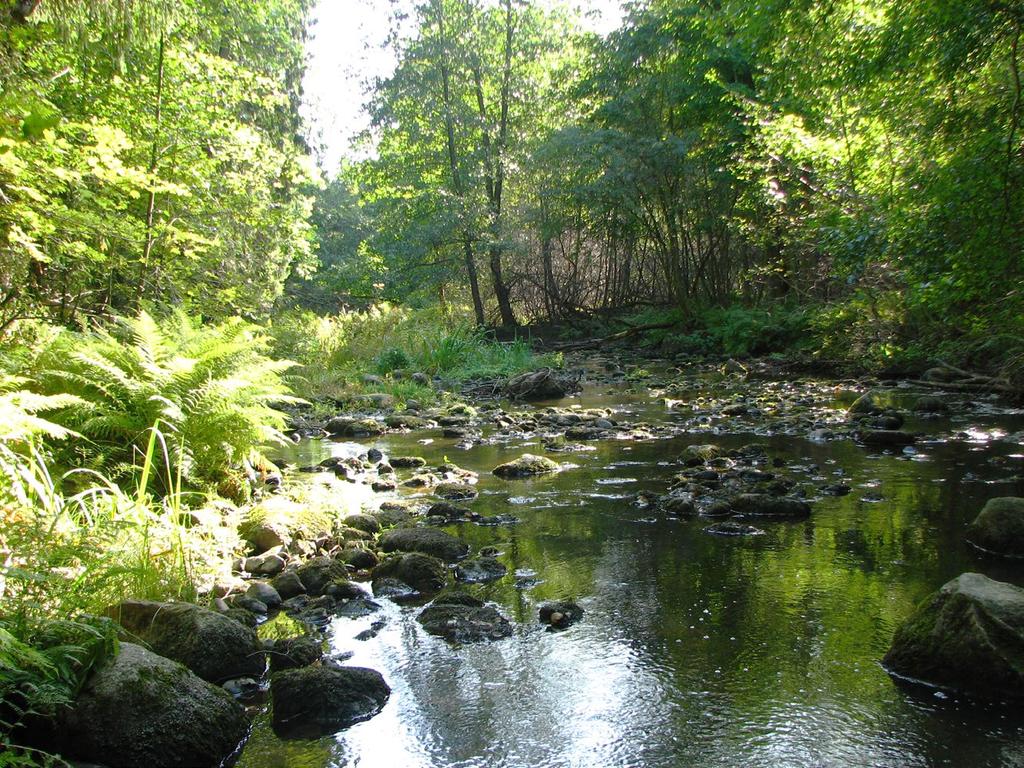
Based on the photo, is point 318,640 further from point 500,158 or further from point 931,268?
point 500,158

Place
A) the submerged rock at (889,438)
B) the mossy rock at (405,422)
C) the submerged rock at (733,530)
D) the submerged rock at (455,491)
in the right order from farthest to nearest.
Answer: the mossy rock at (405,422) → the submerged rock at (889,438) → the submerged rock at (455,491) → the submerged rock at (733,530)

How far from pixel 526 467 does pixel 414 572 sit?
315 centimetres

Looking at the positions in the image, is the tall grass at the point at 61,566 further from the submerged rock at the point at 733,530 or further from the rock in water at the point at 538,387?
the rock in water at the point at 538,387

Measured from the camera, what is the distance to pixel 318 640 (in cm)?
404

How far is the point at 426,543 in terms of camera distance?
17.7 ft

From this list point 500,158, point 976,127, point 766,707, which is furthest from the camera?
point 500,158

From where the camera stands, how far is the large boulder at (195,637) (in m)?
3.48

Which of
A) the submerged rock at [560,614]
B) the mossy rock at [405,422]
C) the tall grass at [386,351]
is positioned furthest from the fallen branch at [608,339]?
the submerged rock at [560,614]

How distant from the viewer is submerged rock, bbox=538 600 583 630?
4117 mm

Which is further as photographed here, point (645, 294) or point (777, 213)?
point (645, 294)

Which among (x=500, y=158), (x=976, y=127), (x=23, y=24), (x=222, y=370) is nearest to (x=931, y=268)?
(x=976, y=127)

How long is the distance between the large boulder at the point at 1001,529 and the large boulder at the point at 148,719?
4.72 metres

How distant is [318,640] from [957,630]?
3199 mm

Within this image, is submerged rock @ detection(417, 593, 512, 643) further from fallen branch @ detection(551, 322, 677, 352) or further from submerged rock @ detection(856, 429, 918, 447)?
fallen branch @ detection(551, 322, 677, 352)
